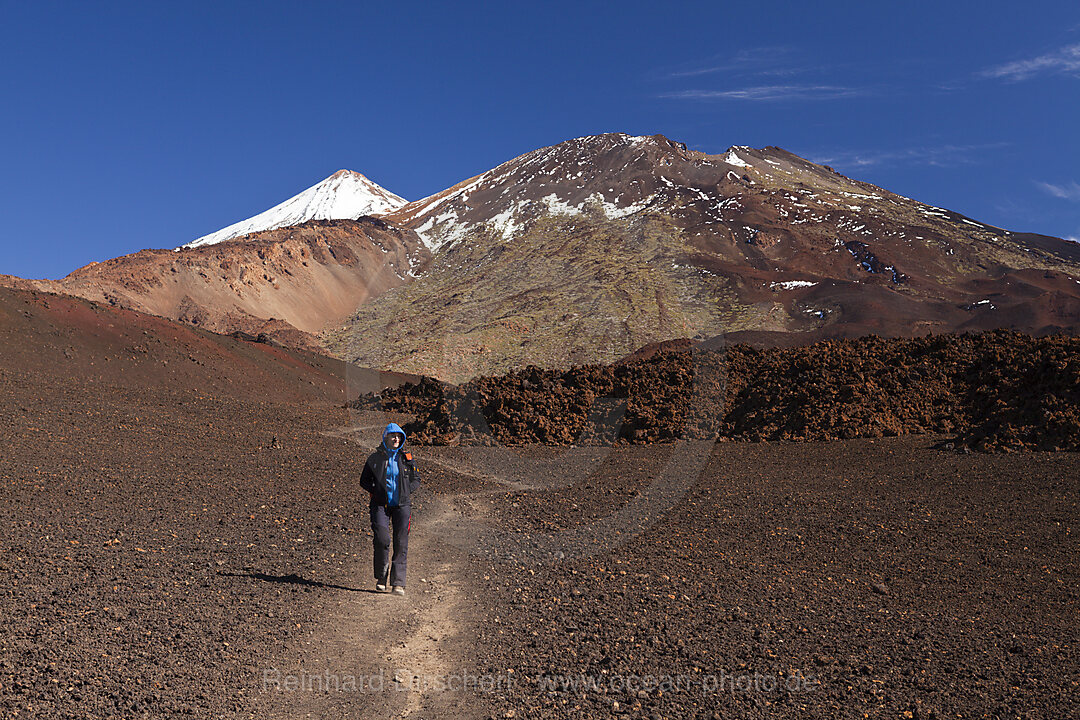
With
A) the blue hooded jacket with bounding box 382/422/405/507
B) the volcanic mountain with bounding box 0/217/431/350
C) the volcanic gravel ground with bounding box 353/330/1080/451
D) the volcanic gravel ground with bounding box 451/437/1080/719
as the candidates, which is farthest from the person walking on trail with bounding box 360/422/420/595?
the volcanic mountain with bounding box 0/217/431/350

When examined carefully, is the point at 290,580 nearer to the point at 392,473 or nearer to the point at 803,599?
the point at 392,473

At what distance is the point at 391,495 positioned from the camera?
19.6ft

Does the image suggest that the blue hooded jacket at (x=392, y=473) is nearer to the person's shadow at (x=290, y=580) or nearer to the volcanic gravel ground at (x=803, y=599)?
the person's shadow at (x=290, y=580)

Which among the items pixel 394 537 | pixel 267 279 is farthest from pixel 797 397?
pixel 267 279

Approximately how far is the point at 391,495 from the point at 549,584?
5.24 feet

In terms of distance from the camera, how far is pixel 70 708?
12.6ft

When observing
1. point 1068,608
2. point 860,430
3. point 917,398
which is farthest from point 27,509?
point 917,398

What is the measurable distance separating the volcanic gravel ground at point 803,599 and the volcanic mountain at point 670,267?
40472 millimetres

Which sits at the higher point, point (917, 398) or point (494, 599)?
point (917, 398)

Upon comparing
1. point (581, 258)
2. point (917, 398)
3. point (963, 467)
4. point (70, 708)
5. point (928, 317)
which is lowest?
point (70, 708)

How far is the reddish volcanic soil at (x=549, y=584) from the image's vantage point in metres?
4.37

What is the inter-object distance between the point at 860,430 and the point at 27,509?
508 inches

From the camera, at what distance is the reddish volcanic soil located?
4367mm

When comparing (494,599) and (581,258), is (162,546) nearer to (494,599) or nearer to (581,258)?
(494,599)
